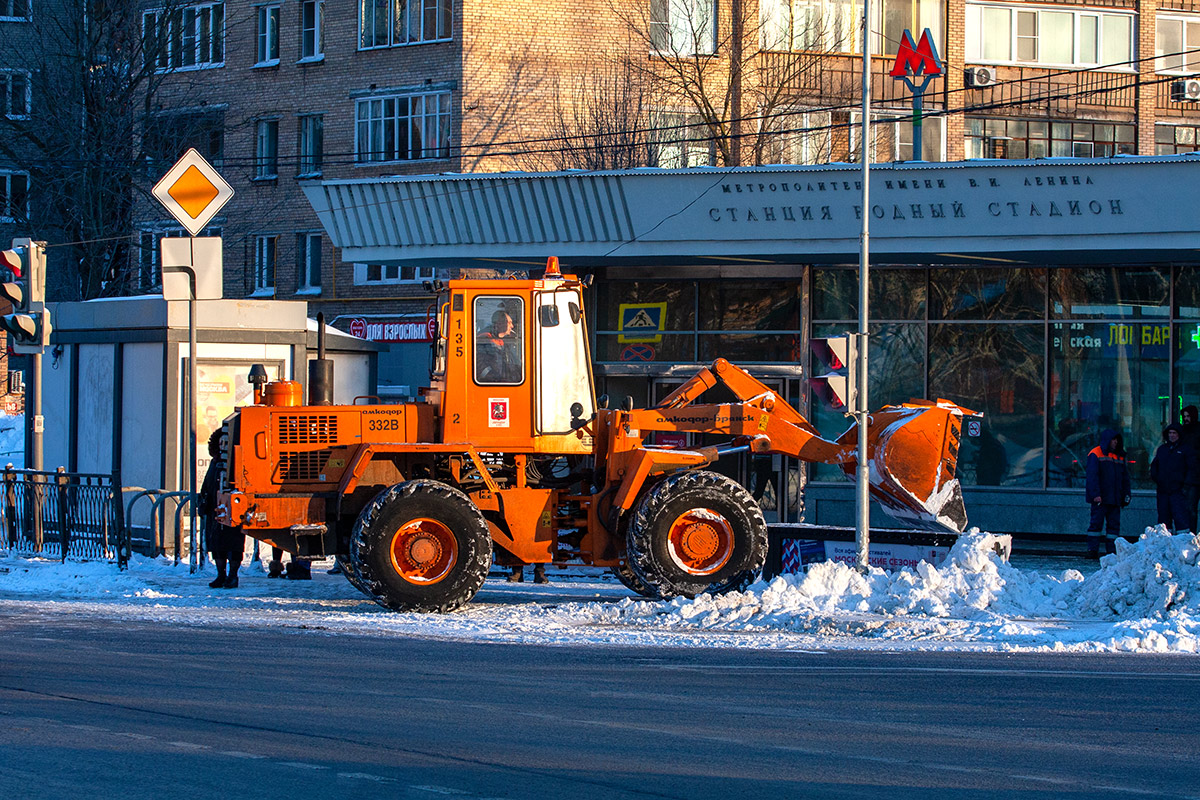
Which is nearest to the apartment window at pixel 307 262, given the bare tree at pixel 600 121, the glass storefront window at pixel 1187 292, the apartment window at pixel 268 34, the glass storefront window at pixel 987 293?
the apartment window at pixel 268 34

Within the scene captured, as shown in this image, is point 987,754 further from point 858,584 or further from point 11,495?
point 11,495

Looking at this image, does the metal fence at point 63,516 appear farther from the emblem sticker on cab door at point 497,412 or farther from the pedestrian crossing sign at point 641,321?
the pedestrian crossing sign at point 641,321

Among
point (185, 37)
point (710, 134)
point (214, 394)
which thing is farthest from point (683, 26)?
point (214, 394)

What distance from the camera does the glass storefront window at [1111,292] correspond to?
21.3 m

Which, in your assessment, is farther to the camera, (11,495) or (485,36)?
(485,36)

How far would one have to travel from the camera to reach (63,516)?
16.6 metres

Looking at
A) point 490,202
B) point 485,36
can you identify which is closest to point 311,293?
point 485,36

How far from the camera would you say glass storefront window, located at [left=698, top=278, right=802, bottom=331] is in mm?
23266

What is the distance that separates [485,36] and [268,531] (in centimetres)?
2464

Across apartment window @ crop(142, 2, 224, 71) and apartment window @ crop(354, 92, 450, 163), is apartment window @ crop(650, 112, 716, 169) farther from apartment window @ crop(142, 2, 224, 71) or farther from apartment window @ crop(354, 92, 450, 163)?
apartment window @ crop(142, 2, 224, 71)

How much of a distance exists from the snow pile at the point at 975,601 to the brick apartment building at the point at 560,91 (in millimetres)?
18825

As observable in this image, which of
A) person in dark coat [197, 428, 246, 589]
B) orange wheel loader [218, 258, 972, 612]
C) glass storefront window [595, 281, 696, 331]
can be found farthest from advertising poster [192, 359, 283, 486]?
glass storefront window [595, 281, 696, 331]

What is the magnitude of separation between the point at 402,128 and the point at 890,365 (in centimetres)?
1784

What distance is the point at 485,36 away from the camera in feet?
117
